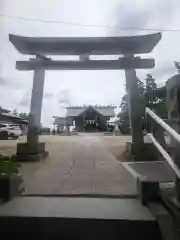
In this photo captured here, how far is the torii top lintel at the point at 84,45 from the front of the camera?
3.92 meters

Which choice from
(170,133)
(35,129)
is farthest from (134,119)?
(170,133)

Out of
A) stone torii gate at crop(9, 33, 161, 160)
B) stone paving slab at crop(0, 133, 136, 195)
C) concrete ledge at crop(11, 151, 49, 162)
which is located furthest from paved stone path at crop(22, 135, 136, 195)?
stone torii gate at crop(9, 33, 161, 160)

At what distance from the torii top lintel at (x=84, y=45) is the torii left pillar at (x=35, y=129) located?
36cm

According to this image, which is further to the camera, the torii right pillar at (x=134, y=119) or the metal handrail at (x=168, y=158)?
the torii right pillar at (x=134, y=119)

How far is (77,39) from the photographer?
402cm

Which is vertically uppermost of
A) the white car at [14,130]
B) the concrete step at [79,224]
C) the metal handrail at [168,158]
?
the white car at [14,130]

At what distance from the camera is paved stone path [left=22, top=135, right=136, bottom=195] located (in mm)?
2744

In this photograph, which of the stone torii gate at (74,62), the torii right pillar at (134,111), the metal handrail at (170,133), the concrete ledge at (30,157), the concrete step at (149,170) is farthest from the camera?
the concrete ledge at (30,157)

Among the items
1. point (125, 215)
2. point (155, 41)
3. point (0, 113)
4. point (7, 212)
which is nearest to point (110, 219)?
point (125, 215)

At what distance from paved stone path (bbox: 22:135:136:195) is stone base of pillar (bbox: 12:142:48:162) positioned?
0.13 m

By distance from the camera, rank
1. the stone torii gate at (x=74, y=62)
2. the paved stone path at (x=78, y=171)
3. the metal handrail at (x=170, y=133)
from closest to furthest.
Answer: the metal handrail at (x=170, y=133), the paved stone path at (x=78, y=171), the stone torii gate at (x=74, y=62)

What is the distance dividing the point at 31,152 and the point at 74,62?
59.3 inches

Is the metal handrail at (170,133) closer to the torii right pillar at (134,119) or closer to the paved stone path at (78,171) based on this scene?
the paved stone path at (78,171)

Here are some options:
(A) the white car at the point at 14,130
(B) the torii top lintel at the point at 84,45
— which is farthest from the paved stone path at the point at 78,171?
(B) the torii top lintel at the point at 84,45
